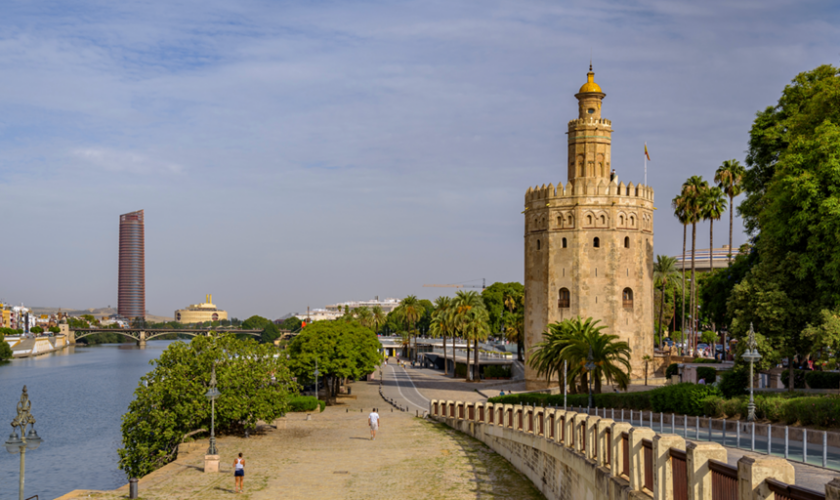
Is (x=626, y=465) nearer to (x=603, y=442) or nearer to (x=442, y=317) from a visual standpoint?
(x=603, y=442)

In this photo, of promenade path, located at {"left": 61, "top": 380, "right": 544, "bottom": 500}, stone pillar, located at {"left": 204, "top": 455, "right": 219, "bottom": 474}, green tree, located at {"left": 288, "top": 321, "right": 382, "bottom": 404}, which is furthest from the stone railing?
green tree, located at {"left": 288, "top": 321, "right": 382, "bottom": 404}

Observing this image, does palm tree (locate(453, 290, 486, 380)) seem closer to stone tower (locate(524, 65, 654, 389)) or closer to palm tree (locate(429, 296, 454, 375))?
palm tree (locate(429, 296, 454, 375))

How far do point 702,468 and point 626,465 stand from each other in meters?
4.44

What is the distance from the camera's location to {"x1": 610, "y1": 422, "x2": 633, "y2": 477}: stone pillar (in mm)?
14531

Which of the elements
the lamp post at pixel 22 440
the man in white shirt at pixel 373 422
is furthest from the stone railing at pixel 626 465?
the lamp post at pixel 22 440

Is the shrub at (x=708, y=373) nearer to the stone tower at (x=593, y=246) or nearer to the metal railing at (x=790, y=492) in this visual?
the stone tower at (x=593, y=246)

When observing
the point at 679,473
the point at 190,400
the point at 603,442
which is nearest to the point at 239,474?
the point at 603,442

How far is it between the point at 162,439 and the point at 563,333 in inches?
1012

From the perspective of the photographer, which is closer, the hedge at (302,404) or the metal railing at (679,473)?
the metal railing at (679,473)

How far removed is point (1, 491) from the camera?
141ft

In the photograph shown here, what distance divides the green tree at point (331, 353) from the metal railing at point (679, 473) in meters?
56.1

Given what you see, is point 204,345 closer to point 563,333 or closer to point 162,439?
point 162,439

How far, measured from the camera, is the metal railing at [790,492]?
7.56 m

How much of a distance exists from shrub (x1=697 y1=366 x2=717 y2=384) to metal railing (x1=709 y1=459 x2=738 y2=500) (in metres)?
40.5
